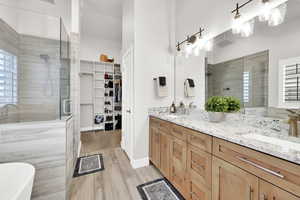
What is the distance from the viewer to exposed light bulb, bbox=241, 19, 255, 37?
4.37 feet

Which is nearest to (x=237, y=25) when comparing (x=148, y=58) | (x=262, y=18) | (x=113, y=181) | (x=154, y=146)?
(x=262, y=18)

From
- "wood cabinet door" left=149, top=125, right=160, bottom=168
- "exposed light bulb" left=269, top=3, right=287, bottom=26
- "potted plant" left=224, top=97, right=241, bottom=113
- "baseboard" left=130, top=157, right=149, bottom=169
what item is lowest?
"baseboard" left=130, top=157, right=149, bottom=169

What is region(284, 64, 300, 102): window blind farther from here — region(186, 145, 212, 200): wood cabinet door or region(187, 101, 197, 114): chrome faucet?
region(187, 101, 197, 114): chrome faucet

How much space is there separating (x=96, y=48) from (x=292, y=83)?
5.00 metres

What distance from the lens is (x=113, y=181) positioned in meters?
1.81

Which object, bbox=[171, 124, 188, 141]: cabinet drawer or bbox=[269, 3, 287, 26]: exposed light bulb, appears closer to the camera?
bbox=[269, 3, 287, 26]: exposed light bulb

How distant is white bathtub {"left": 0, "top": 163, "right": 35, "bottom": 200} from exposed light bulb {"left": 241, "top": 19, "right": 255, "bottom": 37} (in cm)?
244

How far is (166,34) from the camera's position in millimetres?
2434

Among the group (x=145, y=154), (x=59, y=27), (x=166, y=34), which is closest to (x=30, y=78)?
(x=59, y=27)

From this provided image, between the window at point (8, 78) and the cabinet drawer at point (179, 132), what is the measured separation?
7.82ft

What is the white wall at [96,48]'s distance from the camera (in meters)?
4.38

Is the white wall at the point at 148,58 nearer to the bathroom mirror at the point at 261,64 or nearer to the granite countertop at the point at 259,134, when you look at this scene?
the granite countertop at the point at 259,134

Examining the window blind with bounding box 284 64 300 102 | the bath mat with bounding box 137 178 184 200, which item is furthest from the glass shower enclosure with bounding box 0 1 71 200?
the window blind with bounding box 284 64 300 102

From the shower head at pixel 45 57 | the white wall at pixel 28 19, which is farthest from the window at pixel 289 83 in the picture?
the shower head at pixel 45 57
